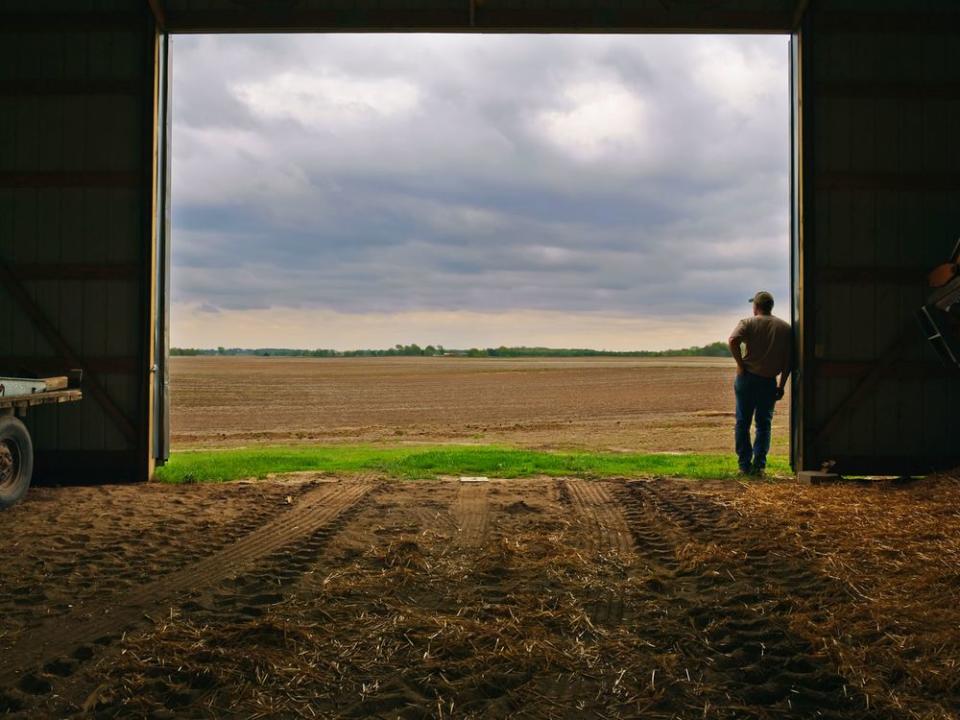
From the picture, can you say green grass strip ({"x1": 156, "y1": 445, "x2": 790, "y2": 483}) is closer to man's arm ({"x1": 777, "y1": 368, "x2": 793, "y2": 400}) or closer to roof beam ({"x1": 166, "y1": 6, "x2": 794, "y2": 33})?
man's arm ({"x1": 777, "y1": 368, "x2": 793, "y2": 400})

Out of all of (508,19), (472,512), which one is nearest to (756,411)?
(472,512)

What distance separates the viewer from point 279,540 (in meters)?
6.29

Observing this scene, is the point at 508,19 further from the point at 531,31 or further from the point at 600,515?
the point at 600,515

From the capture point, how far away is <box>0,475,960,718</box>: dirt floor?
344cm

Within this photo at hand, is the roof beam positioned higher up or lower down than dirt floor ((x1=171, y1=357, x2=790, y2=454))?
higher up

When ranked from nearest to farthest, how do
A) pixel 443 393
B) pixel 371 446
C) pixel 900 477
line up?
pixel 900 477
pixel 371 446
pixel 443 393

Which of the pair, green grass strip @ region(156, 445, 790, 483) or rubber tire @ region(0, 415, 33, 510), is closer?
rubber tire @ region(0, 415, 33, 510)

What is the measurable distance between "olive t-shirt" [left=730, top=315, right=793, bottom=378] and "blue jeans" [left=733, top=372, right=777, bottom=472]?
14 centimetres

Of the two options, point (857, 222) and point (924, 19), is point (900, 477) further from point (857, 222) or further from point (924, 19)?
point (924, 19)

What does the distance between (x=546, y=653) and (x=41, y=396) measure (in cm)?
696

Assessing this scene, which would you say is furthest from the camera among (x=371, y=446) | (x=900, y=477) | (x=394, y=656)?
(x=371, y=446)

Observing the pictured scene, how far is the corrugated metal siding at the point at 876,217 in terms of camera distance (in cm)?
938

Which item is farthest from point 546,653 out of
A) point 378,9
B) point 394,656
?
point 378,9

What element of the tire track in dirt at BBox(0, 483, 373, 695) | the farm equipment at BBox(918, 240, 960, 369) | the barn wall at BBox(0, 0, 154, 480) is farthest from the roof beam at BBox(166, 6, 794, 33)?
the tire track in dirt at BBox(0, 483, 373, 695)
